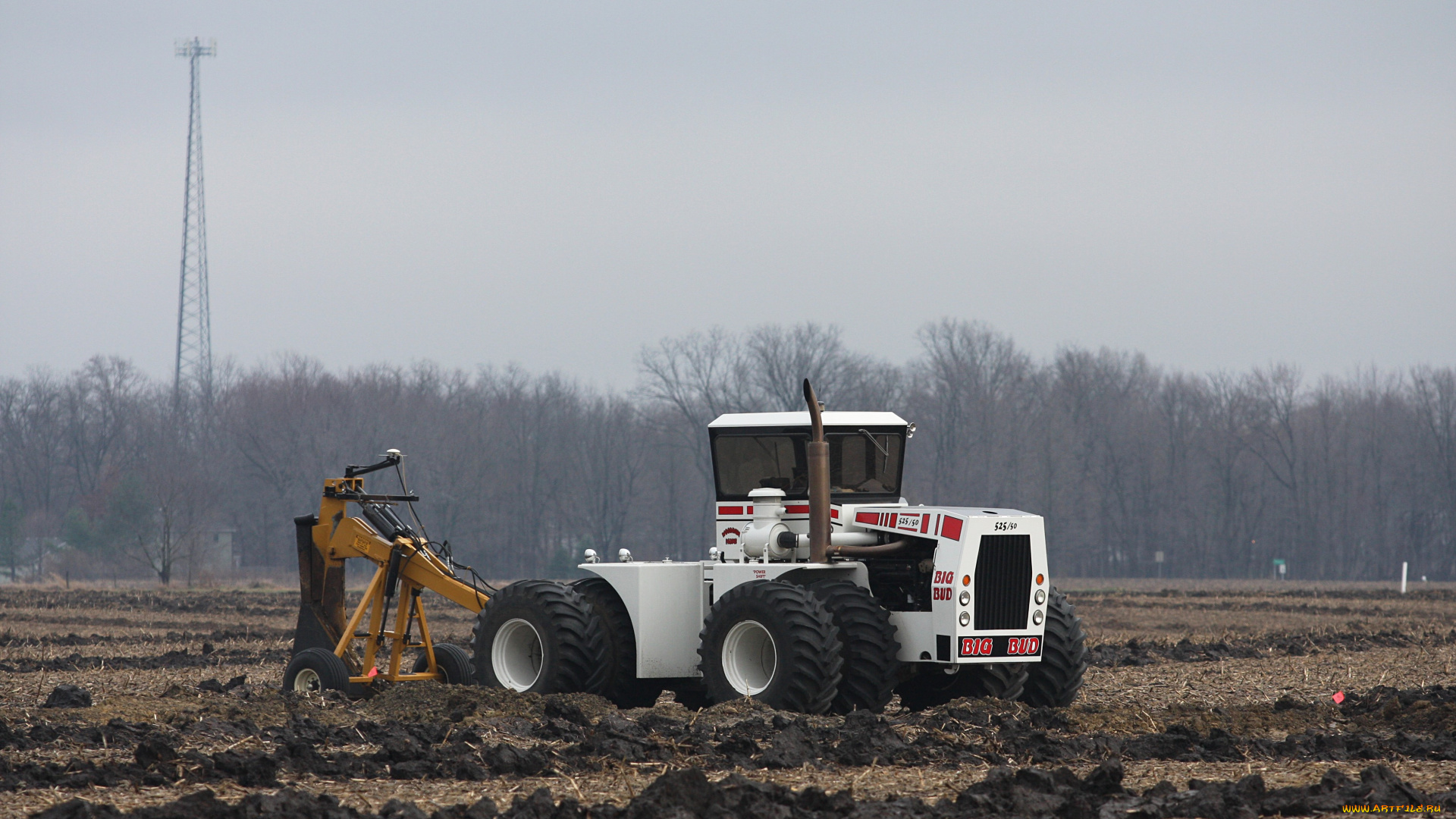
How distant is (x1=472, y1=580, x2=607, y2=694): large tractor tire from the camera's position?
49.6 ft

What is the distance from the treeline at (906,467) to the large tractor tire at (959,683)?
2761 inches

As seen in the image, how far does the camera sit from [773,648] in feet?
46.2

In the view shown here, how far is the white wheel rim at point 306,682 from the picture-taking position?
15805 mm

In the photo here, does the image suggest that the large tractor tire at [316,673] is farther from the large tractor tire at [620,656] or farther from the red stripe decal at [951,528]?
the red stripe decal at [951,528]

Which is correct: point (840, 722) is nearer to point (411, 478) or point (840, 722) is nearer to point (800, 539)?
point (800, 539)

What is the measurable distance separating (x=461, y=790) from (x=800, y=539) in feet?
19.0

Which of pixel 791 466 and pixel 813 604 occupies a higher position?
pixel 791 466

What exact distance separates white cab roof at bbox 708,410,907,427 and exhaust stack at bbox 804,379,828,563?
75cm

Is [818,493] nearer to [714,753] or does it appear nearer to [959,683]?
[959,683]

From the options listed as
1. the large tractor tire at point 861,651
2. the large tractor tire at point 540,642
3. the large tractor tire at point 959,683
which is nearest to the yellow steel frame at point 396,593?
the large tractor tire at point 540,642

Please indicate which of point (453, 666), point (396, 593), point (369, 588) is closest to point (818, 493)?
point (453, 666)

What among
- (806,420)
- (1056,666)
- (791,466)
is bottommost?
(1056,666)

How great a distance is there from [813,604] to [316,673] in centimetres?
553

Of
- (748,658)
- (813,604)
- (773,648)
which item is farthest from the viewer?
(748,658)
